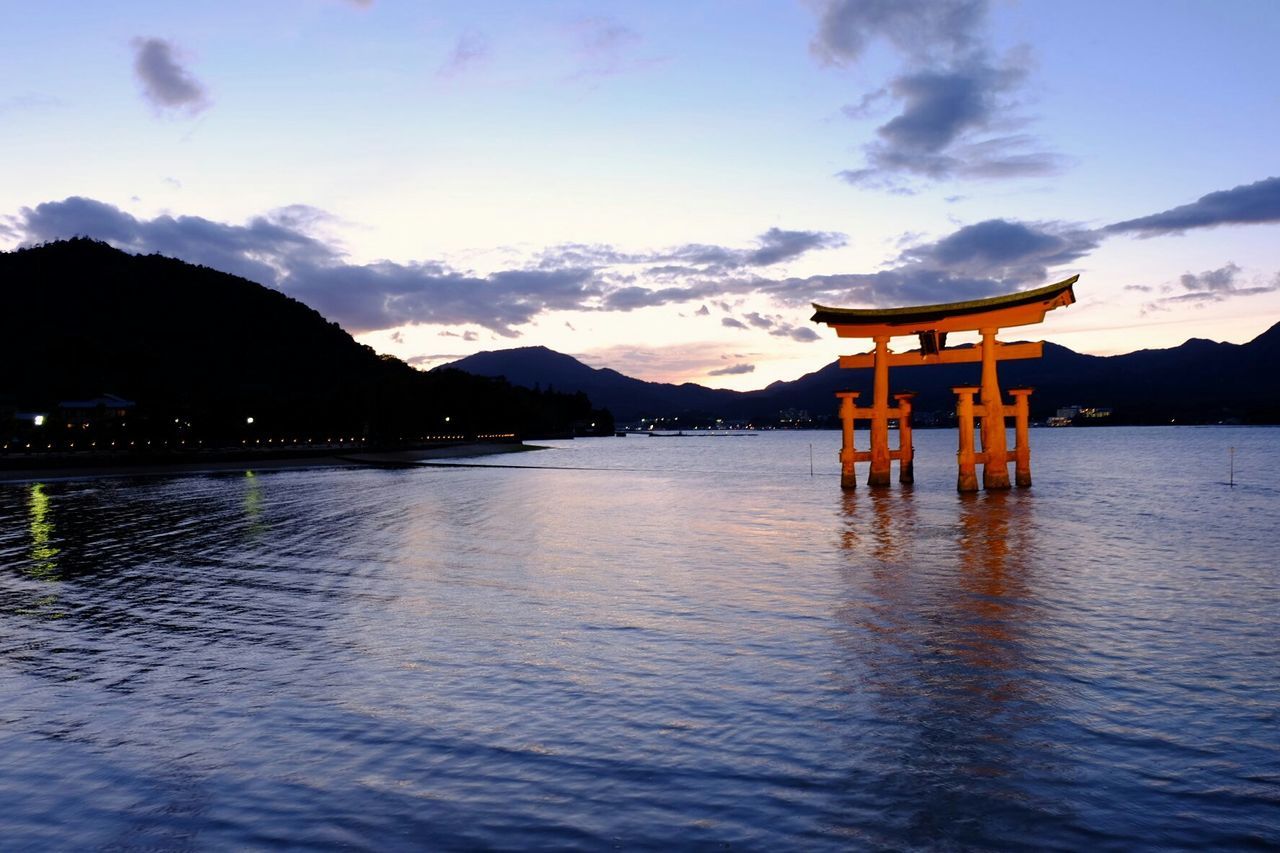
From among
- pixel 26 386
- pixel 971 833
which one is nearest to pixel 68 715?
pixel 971 833

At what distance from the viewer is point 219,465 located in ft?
252

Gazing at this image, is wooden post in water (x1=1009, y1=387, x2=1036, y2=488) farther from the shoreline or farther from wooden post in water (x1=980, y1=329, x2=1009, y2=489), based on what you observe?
the shoreline

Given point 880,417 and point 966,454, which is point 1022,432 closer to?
point 966,454

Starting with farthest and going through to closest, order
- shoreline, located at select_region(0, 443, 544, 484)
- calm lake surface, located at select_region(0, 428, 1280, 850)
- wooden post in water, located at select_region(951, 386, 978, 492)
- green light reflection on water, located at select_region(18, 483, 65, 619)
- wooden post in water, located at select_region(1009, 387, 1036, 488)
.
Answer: shoreline, located at select_region(0, 443, 544, 484) → wooden post in water, located at select_region(1009, 387, 1036, 488) → wooden post in water, located at select_region(951, 386, 978, 492) → green light reflection on water, located at select_region(18, 483, 65, 619) → calm lake surface, located at select_region(0, 428, 1280, 850)

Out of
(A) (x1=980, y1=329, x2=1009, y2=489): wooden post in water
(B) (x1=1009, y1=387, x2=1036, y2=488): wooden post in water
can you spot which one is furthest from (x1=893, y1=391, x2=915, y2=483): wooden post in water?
(A) (x1=980, y1=329, x2=1009, y2=489): wooden post in water

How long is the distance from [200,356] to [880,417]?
502 ft

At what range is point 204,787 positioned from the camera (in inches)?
266

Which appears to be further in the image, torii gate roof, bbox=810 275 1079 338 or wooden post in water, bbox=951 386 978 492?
wooden post in water, bbox=951 386 978 492

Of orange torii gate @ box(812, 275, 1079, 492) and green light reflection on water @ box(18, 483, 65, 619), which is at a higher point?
orange torii gate @ box(812, 275, 1079, 492)

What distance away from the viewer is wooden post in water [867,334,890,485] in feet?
127

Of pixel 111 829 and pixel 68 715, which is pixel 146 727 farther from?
pixel 111 829

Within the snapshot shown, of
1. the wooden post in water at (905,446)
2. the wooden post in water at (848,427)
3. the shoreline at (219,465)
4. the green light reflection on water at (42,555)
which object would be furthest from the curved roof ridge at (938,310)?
the shoreline at (219,465)

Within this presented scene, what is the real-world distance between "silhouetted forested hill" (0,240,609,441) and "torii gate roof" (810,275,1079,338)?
88593 millimetres

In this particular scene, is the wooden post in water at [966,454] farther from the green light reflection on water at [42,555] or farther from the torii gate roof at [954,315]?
the green light reflection on water at [42,555]
